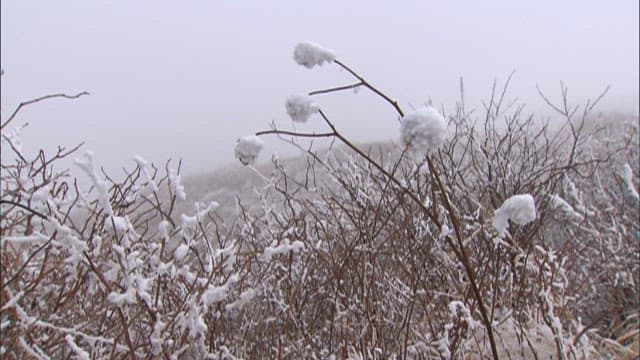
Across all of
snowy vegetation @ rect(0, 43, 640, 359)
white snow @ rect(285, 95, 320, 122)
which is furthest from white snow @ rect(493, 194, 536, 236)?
white snow @ rect(285, 95, 320, 122)

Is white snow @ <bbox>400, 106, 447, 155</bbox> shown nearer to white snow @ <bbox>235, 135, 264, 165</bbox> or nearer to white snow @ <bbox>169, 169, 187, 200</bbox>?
white snow @ <bbox>235, 135, 264, 165</bbox>

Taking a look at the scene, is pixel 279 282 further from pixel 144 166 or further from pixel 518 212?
pixel 518 212

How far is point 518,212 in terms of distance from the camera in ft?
4.57

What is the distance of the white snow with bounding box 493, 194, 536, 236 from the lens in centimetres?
137

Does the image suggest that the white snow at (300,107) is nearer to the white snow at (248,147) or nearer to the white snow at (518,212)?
the white snow at (248,147)

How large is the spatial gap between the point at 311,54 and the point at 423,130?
44cm

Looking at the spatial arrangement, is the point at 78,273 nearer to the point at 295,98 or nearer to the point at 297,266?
the point at 295,98

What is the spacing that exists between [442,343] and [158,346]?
55.2 inches

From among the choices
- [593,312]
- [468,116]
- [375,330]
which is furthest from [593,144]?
[375,330]

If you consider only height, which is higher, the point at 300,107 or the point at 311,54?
the point at 311,54

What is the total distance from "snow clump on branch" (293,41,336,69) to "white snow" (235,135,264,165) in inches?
10.1

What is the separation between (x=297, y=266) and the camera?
4160mm

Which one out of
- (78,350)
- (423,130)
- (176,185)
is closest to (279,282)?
(176,185)

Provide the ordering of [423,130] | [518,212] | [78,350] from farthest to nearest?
1. [78,350]
2. [518,212]
3. [423,130]
